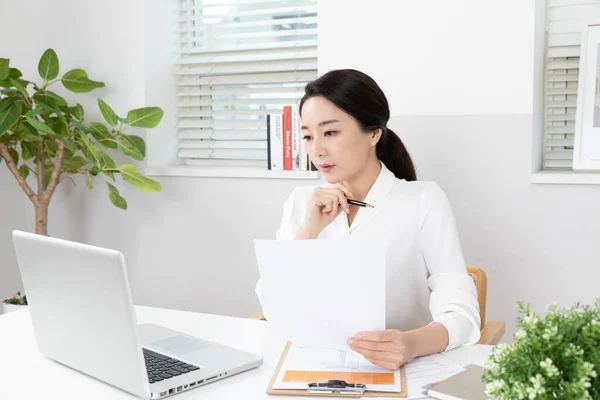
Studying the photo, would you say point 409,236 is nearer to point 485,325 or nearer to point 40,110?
point 485,325

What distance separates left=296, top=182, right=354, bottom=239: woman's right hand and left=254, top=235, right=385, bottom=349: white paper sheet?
52 cm

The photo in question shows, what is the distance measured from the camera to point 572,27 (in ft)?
9.02

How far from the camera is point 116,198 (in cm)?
332

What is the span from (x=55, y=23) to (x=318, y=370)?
9.25 ft

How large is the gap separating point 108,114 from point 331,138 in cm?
151

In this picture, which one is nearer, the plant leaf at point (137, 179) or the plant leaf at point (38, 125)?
the plant leaf at point (38, 125)

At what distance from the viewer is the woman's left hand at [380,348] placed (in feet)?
4.64

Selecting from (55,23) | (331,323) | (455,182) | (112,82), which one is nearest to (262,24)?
(112,82)

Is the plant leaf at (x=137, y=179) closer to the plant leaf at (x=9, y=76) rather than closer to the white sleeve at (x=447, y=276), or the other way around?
the plant leaf at (x=9, y=76)

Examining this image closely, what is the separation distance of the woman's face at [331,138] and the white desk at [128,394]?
501mm

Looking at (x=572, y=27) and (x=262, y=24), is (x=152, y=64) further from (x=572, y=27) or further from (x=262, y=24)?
(x=572, y=27)

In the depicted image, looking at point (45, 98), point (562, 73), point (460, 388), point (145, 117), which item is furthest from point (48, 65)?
point (460, 388)

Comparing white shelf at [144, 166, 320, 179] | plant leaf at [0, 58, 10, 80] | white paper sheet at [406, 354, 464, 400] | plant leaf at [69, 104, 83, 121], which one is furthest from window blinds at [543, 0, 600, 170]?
plant leaf at [0, 58, 10, 80]

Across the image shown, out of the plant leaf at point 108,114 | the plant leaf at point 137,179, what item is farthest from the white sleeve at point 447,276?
the plant leaf at point 108,114
